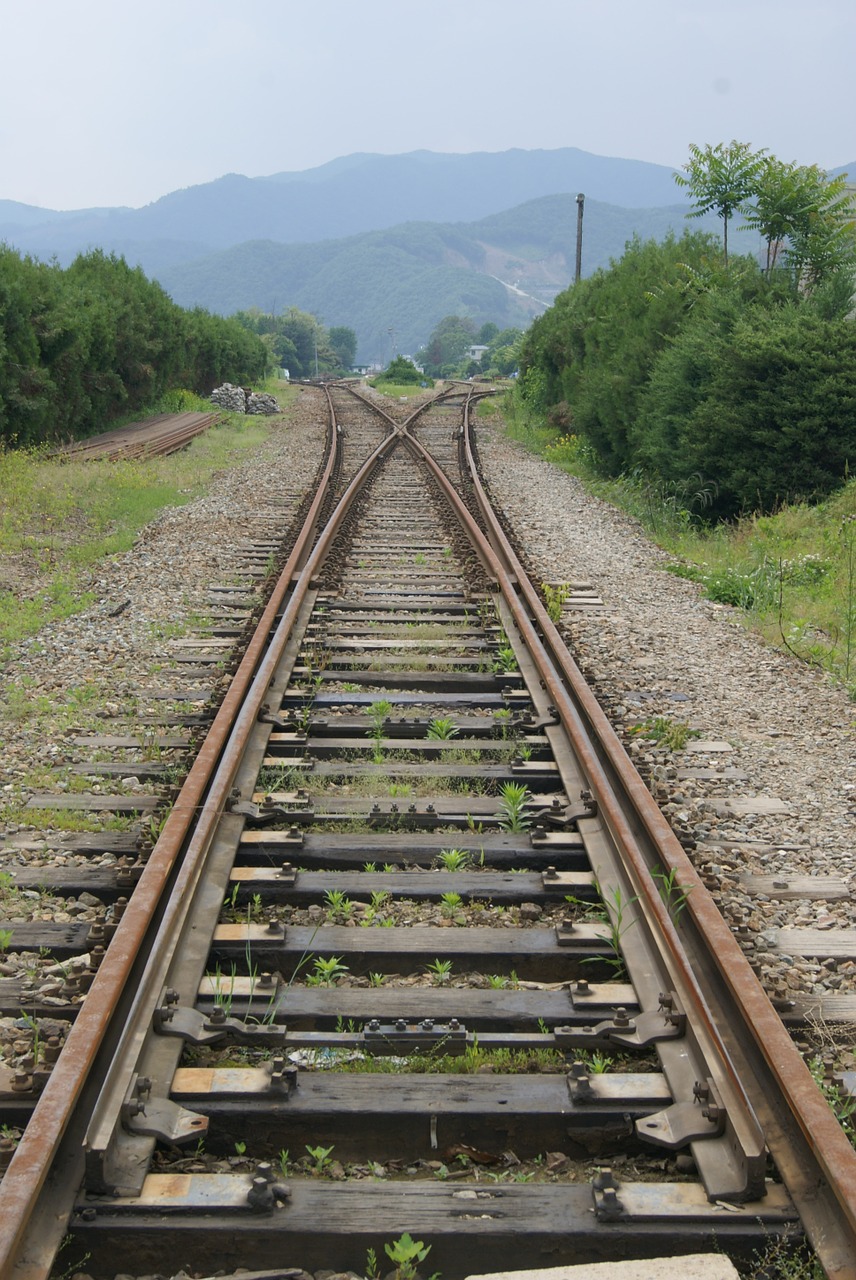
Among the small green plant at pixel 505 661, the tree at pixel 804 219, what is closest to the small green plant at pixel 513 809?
the small green plant at pixel 505 661

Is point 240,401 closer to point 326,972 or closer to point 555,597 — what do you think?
point 555,597

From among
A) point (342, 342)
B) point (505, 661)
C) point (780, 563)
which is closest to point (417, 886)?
point (505, 661)

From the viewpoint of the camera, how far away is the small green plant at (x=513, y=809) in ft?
13.9

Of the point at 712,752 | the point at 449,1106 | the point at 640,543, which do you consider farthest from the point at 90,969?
the point at 640,543

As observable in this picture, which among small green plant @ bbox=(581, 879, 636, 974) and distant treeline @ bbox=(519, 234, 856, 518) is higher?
distant treeline @ bbox=(519, 234, 856, 518)

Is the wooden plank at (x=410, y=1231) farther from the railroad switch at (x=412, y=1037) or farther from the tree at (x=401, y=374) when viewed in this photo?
the tree at (x=401, y=374)

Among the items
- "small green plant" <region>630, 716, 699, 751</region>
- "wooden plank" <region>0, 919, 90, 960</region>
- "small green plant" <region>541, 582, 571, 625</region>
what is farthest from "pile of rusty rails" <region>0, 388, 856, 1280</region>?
"small green plant" <region>541, 582, 571, 625</region>

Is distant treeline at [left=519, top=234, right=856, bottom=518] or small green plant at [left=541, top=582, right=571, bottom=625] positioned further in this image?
distant treeline at [left=519, top=234, right=856, bottom=518]

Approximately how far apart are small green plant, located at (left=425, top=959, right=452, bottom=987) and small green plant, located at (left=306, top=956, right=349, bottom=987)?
0.26 meters

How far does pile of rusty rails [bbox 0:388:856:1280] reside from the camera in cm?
231

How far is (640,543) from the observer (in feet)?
36.7

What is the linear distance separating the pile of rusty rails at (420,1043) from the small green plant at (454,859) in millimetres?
31

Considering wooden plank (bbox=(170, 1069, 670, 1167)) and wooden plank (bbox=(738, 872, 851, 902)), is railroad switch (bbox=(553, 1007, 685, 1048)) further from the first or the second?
wooden plank (bbox=(738, 872, 851, 902))

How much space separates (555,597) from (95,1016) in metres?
5.59
